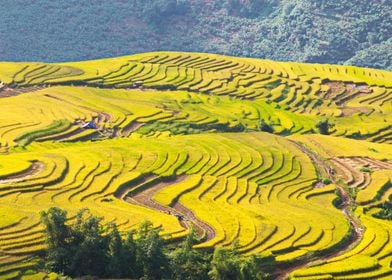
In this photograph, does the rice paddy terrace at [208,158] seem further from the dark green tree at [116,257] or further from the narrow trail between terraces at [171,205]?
the dark green tree at [116,257]

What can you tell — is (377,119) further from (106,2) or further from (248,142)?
(106,2)

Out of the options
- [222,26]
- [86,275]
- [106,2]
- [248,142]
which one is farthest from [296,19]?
[86,275]

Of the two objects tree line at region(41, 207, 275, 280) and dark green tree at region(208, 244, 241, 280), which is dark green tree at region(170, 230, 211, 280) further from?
dark green tree at region(208, 244, 241, 280)

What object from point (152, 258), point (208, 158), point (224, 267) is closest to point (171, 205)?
point (208, 158)

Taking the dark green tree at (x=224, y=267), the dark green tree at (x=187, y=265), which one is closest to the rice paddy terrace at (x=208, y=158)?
the dark green tree at (x=187, y=265)

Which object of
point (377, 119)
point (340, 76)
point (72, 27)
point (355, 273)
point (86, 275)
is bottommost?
point (86, 275)

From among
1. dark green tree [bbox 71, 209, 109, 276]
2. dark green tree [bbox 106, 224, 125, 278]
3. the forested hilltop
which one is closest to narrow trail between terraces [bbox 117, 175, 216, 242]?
dark green tree [bbox 106, 224, 125, 278]
